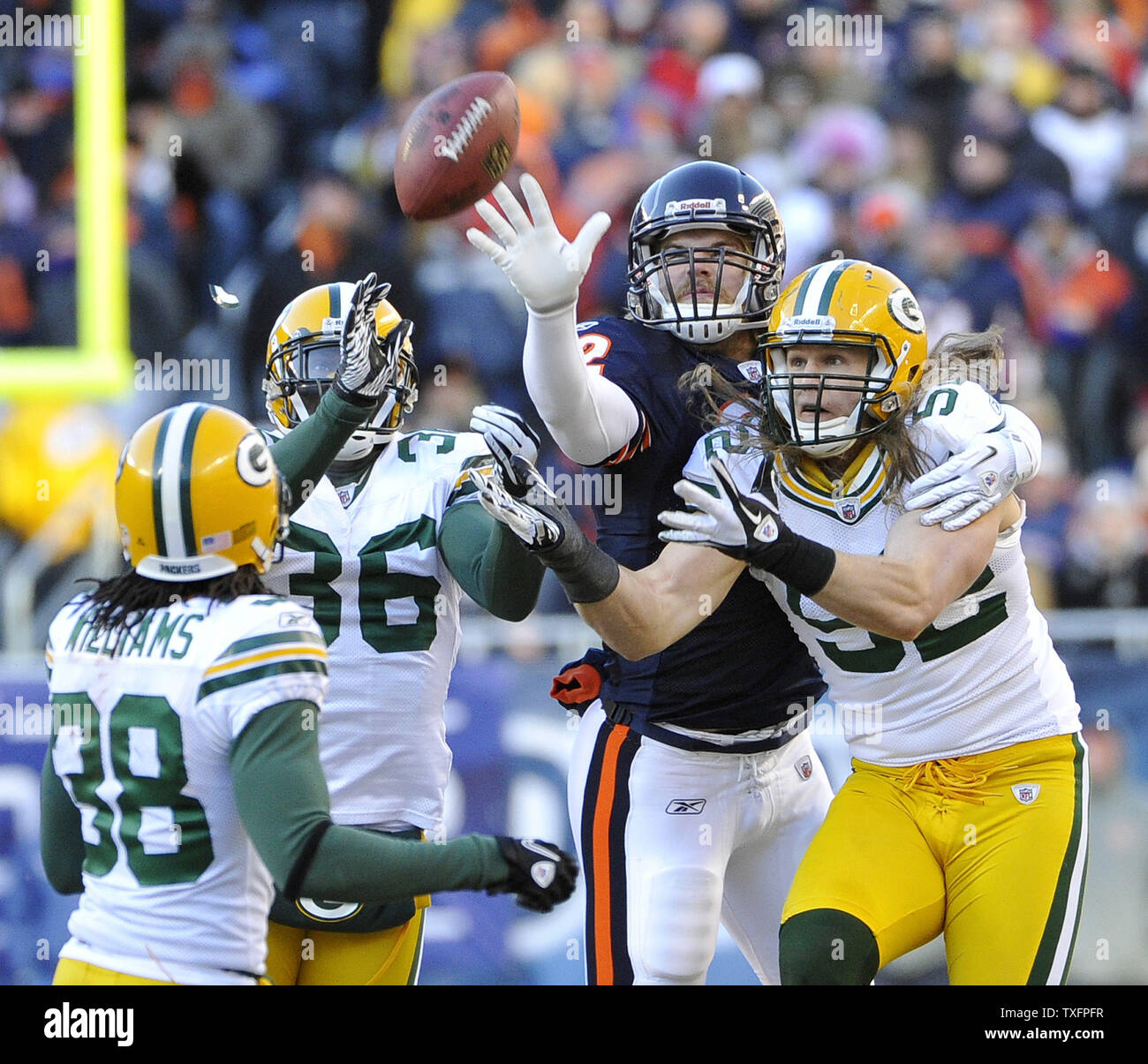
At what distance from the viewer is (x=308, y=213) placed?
6.33 meters

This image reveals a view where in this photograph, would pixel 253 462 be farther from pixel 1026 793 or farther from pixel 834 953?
pixel 1026 793

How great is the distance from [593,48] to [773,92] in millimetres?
807

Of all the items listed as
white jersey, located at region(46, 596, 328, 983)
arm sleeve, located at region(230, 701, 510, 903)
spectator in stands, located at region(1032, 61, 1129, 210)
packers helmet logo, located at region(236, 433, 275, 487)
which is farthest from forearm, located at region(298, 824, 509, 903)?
spectator in stands, located at region(1032, 61, 1129, 210)

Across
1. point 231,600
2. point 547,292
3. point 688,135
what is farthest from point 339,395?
point 688,135

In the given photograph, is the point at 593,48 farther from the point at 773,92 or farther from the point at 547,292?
the point at 547,292

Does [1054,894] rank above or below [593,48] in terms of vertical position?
below

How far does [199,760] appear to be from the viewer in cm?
210

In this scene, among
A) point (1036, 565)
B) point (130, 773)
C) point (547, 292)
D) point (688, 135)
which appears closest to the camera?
point (130, 773)

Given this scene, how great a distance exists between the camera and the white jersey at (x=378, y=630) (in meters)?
3.02

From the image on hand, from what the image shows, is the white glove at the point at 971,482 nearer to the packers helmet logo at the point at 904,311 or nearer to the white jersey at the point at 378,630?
the packers helmet logo at the point at 904,311

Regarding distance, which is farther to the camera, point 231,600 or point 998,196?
point 998,196

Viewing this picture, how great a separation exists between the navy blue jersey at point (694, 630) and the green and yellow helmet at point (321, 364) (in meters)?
0.38

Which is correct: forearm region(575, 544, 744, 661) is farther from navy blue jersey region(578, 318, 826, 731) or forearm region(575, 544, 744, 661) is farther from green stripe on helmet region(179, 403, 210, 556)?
green stripe on helmet region(179, 403, 210, 556)

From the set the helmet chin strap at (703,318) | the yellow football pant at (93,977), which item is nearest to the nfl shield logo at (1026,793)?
the helmet chin strap at (703,318)
